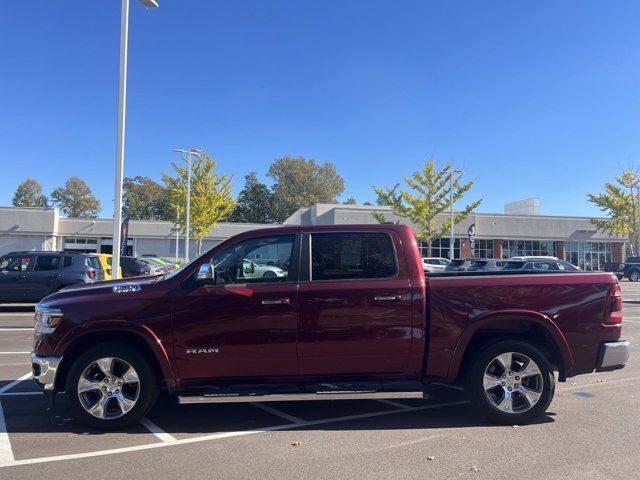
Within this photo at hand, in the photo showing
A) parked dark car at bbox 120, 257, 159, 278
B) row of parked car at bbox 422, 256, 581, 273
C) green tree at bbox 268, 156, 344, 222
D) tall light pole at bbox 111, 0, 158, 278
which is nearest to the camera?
tall light pole at bbox 111, 0, 158, 278

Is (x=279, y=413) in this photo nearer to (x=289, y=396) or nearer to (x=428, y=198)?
(x=289, y=396)

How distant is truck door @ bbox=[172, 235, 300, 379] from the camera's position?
4934 millimetres

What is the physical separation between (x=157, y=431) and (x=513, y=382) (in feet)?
12.0

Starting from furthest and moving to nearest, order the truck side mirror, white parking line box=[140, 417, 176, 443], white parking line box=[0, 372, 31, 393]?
white parking line box=[0, 372, 31, 393] < the truck side mirror < white parking line box=[140, 417, 176, 443]

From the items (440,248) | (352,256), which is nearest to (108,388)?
(352,256)

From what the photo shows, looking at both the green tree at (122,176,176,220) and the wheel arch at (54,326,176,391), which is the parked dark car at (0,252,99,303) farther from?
the green tree at (122,176,176,220)

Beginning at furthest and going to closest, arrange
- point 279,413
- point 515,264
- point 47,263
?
point 515,264
point 47,263
point 279,413

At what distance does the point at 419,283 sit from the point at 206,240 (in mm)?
45804

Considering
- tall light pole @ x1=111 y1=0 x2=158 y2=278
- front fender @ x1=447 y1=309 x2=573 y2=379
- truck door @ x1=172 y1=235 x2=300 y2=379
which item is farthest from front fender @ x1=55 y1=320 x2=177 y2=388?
tall light pole @ x1=111 y1=0 x2=158 y2=278

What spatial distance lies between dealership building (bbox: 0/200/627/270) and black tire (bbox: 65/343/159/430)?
39603 millimetres

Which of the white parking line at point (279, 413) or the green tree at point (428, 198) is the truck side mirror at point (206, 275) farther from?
the green tree at point (428, 198)

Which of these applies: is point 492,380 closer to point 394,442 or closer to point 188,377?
point 394,442

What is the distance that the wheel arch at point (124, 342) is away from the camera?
4.92 meters

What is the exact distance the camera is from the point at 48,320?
5027 mm
